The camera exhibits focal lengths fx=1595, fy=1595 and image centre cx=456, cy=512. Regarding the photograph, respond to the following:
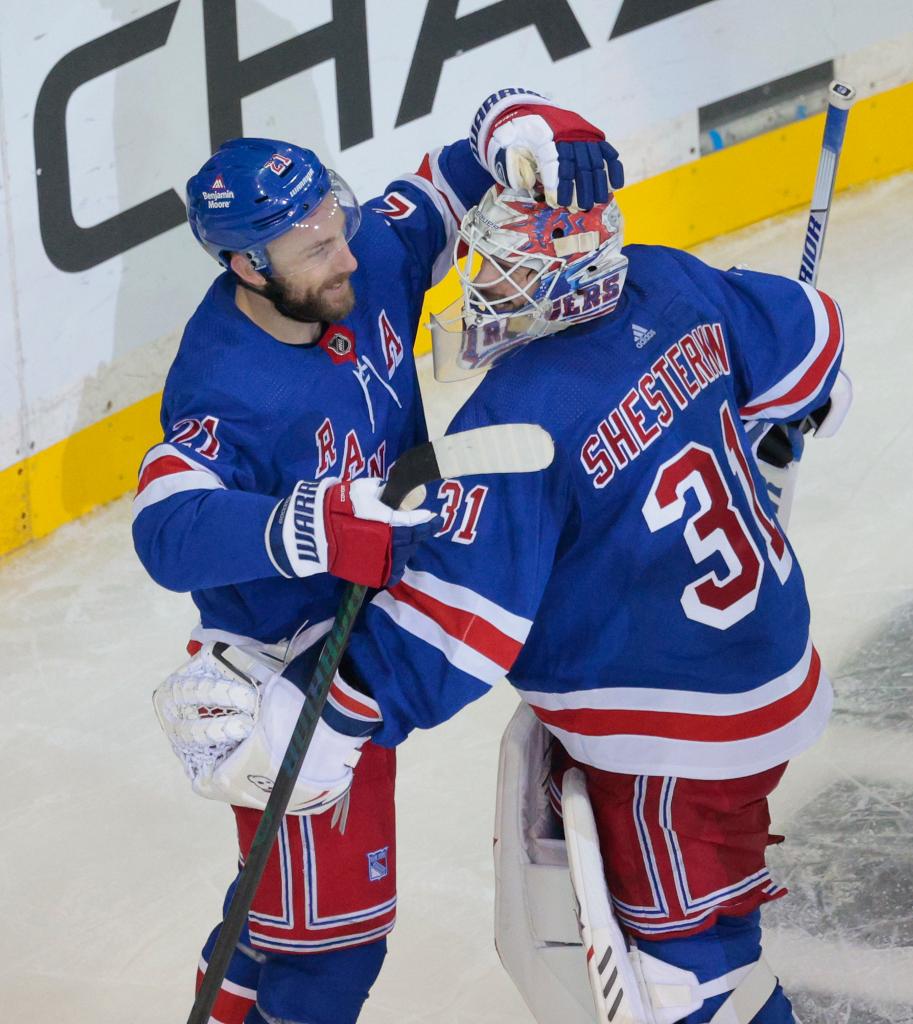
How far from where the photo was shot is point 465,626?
1858mm

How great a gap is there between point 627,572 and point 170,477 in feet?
2.12

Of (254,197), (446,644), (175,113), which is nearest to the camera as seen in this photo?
(446,644)

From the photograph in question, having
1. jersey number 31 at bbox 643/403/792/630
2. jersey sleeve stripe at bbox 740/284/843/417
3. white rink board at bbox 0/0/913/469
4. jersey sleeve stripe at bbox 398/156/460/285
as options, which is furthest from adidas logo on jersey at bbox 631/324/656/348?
white rink board at bbox 0/0/913/469

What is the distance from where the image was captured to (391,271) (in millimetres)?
2492

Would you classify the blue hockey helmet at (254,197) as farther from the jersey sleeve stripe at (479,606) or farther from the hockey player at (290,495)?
the jersey sleeve stripe at (479,606)

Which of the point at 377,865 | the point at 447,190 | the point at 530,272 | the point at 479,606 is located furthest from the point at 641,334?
the point at 377,865

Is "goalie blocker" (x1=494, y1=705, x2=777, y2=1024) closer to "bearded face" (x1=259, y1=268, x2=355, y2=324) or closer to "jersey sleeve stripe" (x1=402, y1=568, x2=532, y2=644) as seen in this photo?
"jersey sleeve stripe" (x1=402, y1=568, x2=532, y2=644)

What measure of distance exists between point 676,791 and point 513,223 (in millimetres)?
745

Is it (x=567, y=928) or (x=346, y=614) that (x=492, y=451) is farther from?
(x=567, y=928)

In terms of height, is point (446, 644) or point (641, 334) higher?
point (641, 334)

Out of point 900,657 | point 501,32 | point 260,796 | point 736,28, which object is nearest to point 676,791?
point 260,796

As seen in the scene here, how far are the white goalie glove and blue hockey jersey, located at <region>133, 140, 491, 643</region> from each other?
143mm

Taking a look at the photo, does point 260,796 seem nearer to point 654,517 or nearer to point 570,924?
point 570,924

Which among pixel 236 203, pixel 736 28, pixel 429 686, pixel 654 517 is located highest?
pixel 236 203
